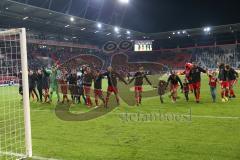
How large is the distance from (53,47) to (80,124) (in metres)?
44.9

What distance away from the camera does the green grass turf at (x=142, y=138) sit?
7270 millimetres

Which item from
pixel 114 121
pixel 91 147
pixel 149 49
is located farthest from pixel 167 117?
pixel 149 49

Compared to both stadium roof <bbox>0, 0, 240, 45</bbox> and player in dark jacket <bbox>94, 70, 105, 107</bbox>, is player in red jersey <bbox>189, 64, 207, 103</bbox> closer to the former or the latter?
player in dark jacket <bbox>94, 70, 105, 107</bbox>

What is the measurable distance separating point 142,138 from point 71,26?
43290 millimetres

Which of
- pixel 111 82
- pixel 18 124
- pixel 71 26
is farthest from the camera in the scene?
pixel 71 26

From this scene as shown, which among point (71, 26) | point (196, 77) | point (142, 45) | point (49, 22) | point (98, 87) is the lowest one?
point (98, 87)

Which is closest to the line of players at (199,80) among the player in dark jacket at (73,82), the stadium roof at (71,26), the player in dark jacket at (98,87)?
the player in dark jacket at (98,87)

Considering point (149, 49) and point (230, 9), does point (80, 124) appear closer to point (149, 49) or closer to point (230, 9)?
point (230, 9)

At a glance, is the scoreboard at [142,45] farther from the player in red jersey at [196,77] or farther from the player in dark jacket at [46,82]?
the player in red jersey at [196,77]

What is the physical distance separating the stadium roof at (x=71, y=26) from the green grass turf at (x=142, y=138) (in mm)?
25955

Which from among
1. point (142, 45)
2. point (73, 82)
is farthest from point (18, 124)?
point (142, 45)

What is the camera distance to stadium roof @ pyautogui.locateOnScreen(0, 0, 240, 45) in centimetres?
3743

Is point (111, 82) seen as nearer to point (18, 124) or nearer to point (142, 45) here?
point (18, 124)

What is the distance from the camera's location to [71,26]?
49969mm
